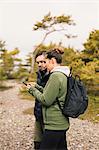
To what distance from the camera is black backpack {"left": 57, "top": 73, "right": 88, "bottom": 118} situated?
3756mm

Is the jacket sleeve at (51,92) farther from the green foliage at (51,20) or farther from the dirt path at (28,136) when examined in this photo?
the green foliage at (51,20)

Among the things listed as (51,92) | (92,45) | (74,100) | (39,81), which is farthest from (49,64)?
(92,45)

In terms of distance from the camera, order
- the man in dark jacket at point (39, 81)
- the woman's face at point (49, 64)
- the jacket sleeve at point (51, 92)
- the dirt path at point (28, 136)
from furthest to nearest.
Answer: the dirt path at point (28, 136)
the man in dark jacket at point (39, 81)
the woman's face at point (49, 64)
the jacket sleeve at point (51, 92)

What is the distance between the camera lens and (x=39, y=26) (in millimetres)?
28391

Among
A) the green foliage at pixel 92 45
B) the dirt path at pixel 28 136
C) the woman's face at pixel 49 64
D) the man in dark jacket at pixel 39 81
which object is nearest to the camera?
the woman's face at pixel 49 64

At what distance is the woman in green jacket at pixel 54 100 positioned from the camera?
12.1 ft

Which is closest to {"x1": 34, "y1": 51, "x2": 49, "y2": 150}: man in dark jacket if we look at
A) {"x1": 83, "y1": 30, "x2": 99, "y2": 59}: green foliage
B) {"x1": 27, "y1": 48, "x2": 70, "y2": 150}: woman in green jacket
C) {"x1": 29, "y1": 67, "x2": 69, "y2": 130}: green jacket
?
{"x1": 27, "y1": 48, "x2": 70, "y2": 150}: woman in green jacket

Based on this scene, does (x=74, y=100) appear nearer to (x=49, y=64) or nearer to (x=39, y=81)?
(x=49, y=64)

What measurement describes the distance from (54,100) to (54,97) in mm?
40

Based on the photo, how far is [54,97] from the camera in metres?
3.69

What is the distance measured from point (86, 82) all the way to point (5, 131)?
33.7 feet

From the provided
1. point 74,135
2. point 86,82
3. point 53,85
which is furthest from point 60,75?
point 86,82

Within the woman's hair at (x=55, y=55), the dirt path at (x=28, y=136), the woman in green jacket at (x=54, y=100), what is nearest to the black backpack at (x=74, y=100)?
the woman in green jacket at (x=54, y=100)

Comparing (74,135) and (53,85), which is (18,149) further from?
(53,85)
